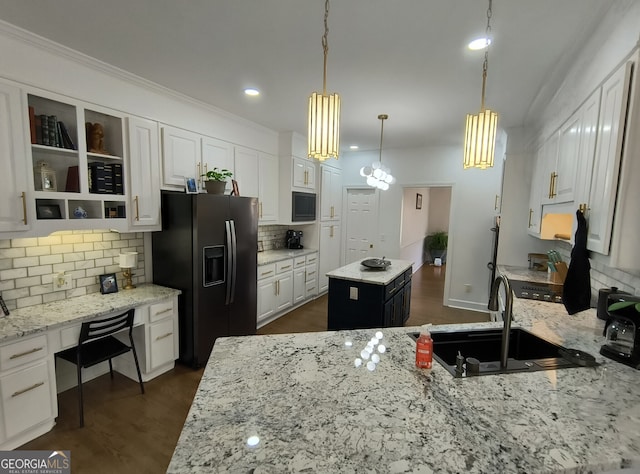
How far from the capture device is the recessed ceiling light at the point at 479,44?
1.90m

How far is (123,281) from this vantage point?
285 centimetres

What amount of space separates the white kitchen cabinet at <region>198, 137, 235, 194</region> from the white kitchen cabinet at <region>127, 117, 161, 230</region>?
1.71ft

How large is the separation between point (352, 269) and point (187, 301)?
1836 mm

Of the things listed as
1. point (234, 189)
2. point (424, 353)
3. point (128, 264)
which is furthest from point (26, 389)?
point (424, 353)

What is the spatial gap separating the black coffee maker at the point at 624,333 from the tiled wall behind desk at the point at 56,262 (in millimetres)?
3593

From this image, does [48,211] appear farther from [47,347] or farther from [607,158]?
[607,158]

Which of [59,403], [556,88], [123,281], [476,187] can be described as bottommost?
[59,403]

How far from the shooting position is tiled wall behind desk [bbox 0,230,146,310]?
2.17m

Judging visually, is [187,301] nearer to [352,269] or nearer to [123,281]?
[123,281]

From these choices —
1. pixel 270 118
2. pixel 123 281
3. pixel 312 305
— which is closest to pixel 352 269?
pixel 312 305

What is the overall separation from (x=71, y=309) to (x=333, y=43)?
9.00 ft

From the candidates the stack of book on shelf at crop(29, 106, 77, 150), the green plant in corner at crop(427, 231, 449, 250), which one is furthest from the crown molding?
the green plant in corner at crop(427, 231, 449, 250)

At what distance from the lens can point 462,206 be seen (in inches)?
192

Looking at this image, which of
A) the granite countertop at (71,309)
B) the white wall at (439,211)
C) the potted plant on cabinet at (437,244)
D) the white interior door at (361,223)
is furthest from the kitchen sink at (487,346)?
the white wall at (439,211)
